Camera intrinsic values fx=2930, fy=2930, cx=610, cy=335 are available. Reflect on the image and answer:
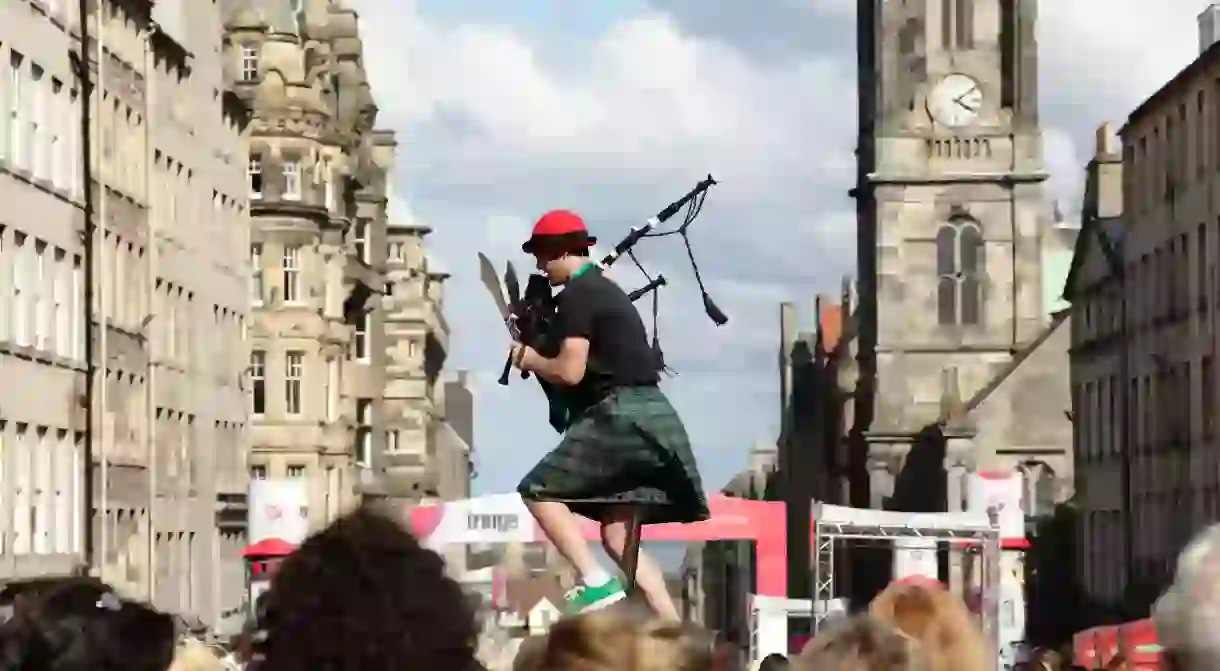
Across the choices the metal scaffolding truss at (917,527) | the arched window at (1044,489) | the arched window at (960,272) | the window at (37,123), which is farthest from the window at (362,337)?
the metal scaffolding truss at (917,527)

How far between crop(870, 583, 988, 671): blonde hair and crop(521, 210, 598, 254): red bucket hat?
2.89 m

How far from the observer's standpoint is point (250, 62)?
7500 centimetres

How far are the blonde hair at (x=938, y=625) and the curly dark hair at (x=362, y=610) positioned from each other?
1971 millimetres

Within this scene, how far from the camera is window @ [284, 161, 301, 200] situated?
77375 mm

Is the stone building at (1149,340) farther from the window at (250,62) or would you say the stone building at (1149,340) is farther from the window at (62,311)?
the window at (250,62)

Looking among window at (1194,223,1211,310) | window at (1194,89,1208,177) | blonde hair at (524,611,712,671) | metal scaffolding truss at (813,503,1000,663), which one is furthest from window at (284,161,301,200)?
blonde hair at (524,611,712,671)

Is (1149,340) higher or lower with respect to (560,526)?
higher

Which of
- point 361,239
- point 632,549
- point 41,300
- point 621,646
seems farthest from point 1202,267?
point 621,646

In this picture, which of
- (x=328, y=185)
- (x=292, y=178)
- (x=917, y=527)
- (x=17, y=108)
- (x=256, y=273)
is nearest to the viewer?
(x=17, y=108)

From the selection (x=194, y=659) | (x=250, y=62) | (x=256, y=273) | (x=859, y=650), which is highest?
(x=250, y=62)

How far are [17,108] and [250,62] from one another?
3445 cm

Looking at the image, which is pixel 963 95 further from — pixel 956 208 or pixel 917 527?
pixel 917 527

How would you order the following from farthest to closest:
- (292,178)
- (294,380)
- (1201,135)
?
1. (292,178)
2. (294,380)
3. (1201,135)

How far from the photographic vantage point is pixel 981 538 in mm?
39531
